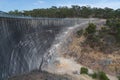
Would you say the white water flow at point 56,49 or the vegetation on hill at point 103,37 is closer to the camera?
the white water flow at point 56,49

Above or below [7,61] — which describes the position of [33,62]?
below

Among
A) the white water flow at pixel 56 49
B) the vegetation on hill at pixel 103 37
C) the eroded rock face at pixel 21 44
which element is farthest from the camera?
the vegetation on hill at pixel 103 37

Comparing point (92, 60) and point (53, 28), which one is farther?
point (53, 28)

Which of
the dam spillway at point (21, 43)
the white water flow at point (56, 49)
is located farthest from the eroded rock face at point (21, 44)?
the white water flow at point (56, 49)

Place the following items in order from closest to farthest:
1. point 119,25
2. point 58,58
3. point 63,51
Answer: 1. point 58,58
2. point 63,51
3. point 119,25

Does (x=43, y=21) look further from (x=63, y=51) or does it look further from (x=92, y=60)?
(x=92, y=60)

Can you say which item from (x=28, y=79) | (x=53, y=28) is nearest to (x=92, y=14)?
(x=53, y=28)

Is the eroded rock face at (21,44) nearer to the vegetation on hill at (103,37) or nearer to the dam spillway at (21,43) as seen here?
the dam spillway at (21,43)
